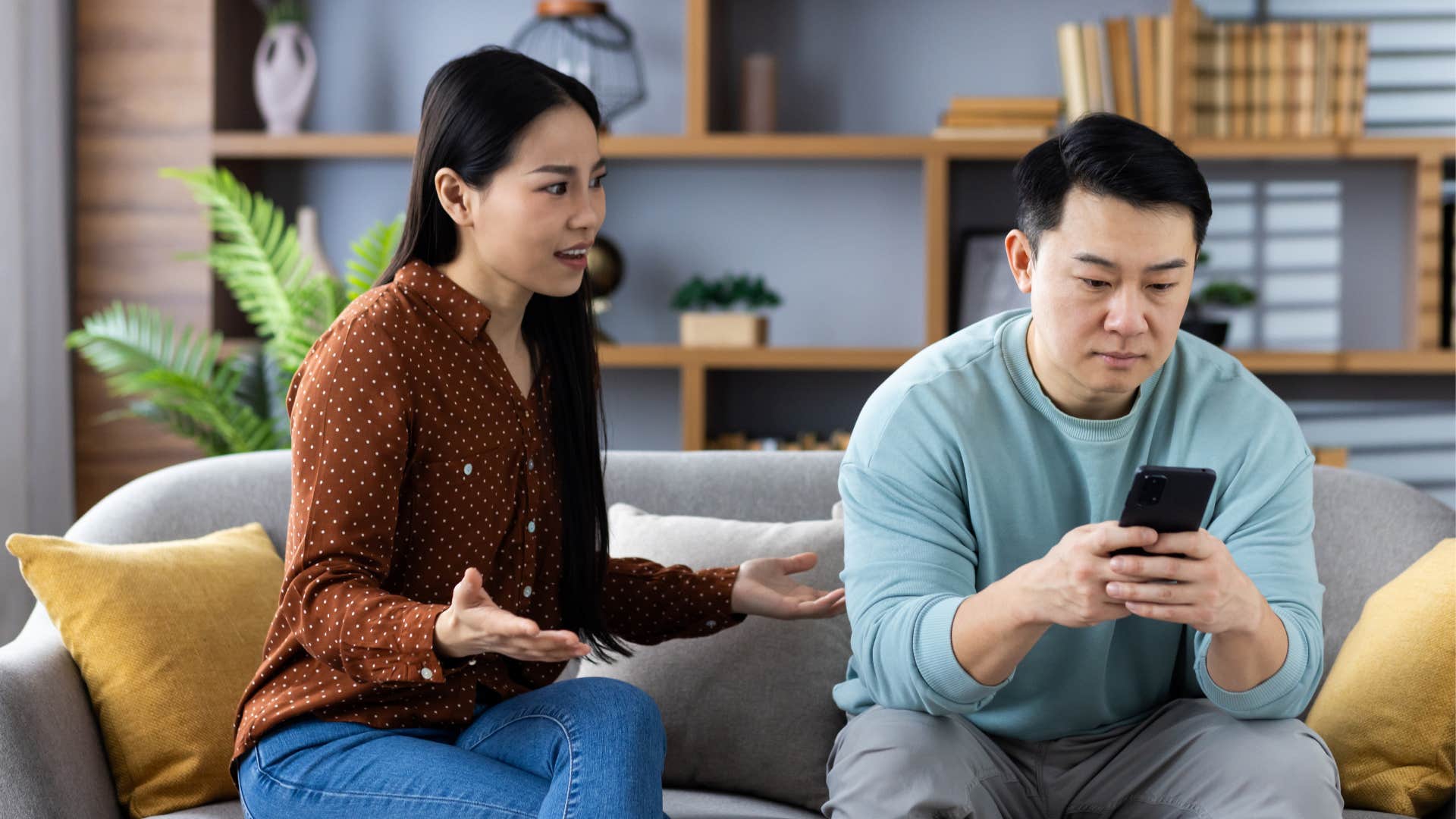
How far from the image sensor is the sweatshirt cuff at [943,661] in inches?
50.3

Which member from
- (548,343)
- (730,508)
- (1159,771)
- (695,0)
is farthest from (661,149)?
(1159,771)

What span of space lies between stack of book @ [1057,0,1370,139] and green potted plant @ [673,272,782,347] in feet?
2.92

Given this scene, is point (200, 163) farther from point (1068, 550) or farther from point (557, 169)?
point (1068, 550)

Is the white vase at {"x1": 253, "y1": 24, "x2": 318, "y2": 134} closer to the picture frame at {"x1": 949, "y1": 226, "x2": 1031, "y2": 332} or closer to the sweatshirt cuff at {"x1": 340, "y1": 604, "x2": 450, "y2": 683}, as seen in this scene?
the picture frame at {"x1": 949, "y1": 226, "x2": 1031, "y2": 332}

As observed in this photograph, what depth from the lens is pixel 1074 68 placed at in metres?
3.24

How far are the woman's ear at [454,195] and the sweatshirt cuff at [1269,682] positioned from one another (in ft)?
2.88

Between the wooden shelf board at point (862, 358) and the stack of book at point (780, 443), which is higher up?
the wooden shelf board at point (862, 358)

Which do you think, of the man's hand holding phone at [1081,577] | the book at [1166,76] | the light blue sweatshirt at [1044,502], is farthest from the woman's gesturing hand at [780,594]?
the book at [1166,76]

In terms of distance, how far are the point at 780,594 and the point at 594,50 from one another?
2.09 meters

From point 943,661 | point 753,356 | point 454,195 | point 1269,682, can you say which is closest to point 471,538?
point 454,195

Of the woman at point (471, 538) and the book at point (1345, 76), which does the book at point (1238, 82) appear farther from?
the woman at point (471, 538)

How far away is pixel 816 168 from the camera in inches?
138

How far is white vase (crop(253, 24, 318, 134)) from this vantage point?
335cm

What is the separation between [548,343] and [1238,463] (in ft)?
2.55
